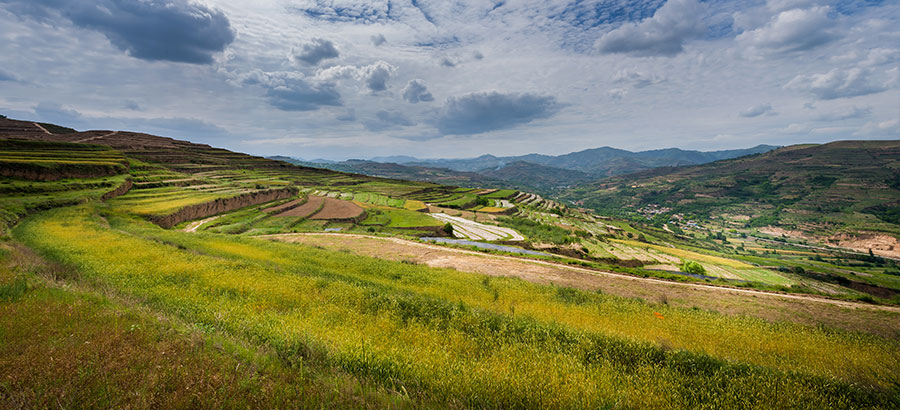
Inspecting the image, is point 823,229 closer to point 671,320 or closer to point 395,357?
point 671,320

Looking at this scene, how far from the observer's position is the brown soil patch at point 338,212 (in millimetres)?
56500

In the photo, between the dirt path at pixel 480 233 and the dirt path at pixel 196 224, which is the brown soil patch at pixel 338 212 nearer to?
the dirt path at pixel 196 224

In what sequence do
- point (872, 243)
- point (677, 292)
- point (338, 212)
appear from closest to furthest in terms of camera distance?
point (677, 292), point (338, 212), point (872, 243)

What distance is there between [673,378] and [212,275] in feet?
48.4

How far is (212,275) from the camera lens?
1180 cm

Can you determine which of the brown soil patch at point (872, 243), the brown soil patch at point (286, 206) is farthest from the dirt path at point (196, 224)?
the brown soil patch at point (872, 243)

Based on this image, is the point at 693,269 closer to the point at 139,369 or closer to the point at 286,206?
the point at 139,369

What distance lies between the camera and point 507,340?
7.98 metres

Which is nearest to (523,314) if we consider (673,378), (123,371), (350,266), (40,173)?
(673,378)

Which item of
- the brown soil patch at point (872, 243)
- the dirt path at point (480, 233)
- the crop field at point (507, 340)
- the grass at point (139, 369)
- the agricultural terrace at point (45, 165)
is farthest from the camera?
the brown soil patch at point (872, 243)

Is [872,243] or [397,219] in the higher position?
[397,219]

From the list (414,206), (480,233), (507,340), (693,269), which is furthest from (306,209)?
(693,269)

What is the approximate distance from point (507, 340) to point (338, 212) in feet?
188

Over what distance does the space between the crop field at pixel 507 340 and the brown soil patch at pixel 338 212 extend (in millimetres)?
40766
